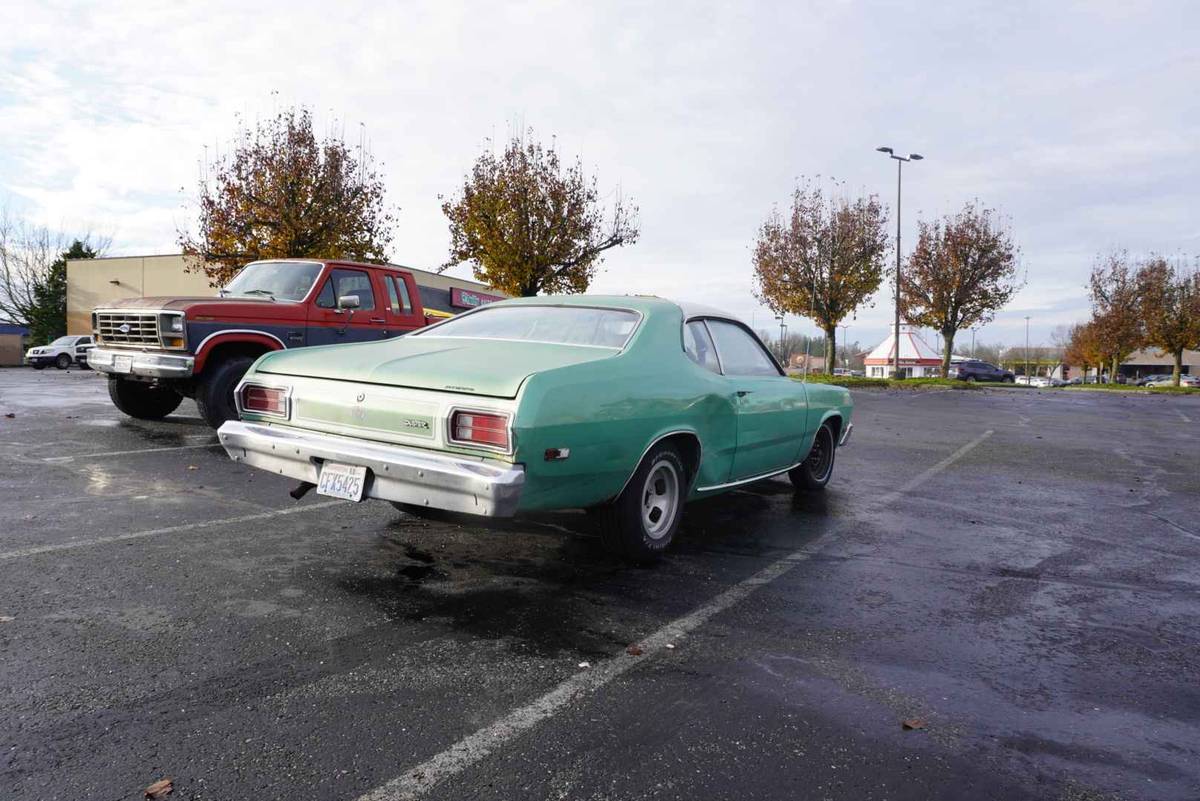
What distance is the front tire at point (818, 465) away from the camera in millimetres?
6859

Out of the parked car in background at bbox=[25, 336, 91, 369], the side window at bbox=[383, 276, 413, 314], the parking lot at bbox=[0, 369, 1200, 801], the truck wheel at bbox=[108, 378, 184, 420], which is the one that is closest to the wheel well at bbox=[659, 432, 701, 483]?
the parking lot at bbox=[0, 369, 1200, 801]

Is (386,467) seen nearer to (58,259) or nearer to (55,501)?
(55,501)

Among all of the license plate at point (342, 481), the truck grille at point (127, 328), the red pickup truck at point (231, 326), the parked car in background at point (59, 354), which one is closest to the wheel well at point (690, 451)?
the license plate at point (342, 481)

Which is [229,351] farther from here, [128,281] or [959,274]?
[128,281]

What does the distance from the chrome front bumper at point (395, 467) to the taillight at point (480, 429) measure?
10 cm

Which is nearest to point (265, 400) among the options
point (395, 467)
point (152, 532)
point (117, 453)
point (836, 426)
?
point (152, 532)

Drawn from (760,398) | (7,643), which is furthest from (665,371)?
(7,643)

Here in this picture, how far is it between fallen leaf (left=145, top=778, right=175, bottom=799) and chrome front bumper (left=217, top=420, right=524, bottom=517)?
62.4 inches

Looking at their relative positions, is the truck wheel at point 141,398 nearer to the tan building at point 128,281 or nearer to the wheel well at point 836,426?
the wheel well at point 836,426

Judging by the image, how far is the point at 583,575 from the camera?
14.1ft

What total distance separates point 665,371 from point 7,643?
322cm

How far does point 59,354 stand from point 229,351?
1479 inches

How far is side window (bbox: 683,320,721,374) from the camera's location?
504 cm

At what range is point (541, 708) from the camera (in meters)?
2.77
